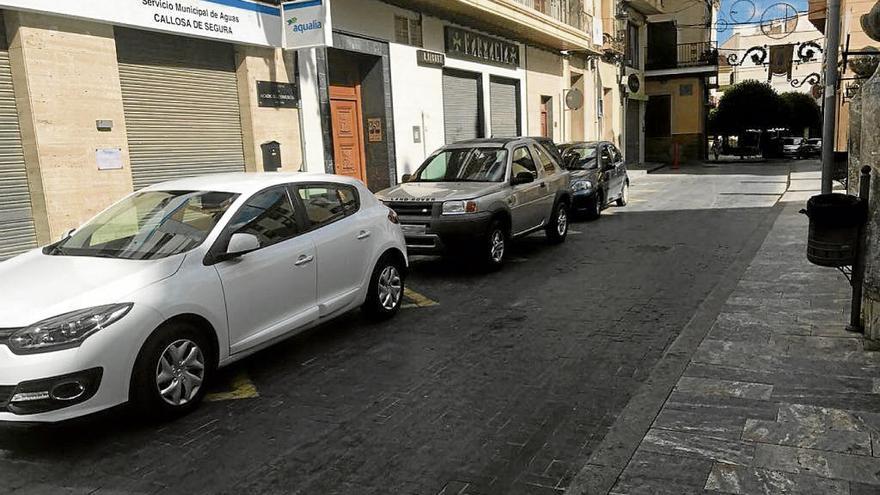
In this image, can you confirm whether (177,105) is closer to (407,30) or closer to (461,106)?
(407,30)

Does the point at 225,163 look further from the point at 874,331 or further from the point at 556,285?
the point at 874,331

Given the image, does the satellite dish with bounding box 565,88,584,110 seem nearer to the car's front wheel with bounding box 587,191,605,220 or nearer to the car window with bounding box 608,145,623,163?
the car window with bounding box 608,145,623,163

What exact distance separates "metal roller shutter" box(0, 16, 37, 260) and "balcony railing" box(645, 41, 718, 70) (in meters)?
34.7

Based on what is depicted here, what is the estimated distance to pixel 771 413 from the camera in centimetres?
439

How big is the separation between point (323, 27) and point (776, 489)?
32.2 feet

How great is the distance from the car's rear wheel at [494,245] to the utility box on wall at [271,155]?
15.1 ft

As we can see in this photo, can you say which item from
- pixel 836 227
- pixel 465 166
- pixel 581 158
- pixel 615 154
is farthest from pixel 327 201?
pixel 615 154

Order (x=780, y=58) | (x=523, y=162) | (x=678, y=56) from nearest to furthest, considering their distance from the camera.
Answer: (x=523, y=162), (x=780, y=58), (x=678, y=56)

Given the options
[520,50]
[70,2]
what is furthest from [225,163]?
[520,50]

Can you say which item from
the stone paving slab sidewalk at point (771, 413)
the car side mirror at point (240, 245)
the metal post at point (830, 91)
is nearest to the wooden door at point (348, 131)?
the metal post at point (830, 91)

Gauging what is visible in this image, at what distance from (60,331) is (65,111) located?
18.5ft

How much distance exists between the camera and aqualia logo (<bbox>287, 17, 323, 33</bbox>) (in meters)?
11.3

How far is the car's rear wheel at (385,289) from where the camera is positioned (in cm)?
684

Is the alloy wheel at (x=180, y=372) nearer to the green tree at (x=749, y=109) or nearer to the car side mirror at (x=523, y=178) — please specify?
the car side mirror at (x=523, y=178)
